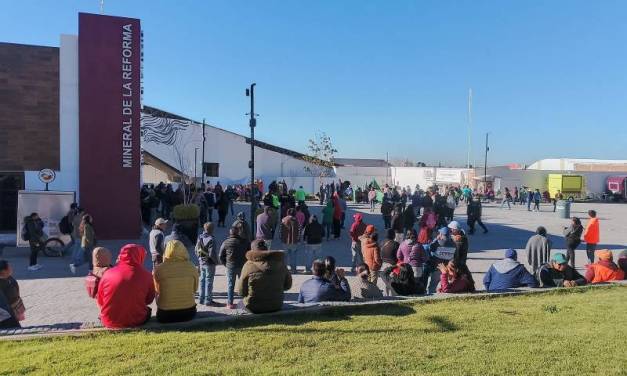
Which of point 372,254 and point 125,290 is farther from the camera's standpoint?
point 372,254

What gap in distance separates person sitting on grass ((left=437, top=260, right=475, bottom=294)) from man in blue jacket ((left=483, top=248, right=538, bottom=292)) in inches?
16.6

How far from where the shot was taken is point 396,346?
5.07 m

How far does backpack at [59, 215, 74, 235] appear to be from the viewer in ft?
40.0

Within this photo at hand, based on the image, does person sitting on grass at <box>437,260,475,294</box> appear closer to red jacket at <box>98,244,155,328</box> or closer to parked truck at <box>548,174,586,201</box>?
red jacket at <box>98,244,155,328</box>

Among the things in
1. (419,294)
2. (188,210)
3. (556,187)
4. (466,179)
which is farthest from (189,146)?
(419,294)

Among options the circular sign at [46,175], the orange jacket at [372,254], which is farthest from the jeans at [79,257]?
the orange jacket at [372,254]

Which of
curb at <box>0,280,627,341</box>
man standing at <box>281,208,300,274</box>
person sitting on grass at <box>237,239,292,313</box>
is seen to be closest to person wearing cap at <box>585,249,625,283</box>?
curb at <box>0,280,627,341</box>

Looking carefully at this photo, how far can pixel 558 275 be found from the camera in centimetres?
823

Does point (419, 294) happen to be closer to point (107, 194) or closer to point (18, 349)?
point (18, 349)

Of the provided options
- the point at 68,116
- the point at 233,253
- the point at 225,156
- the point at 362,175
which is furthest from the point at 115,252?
the point at 362,175

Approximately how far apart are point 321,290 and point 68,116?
12629 mm

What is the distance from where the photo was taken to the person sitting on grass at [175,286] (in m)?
5.72

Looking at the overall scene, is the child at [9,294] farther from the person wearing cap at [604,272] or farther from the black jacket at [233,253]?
the person wearing cap at [604,272]

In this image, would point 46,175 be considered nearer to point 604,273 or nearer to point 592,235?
point 604,273
